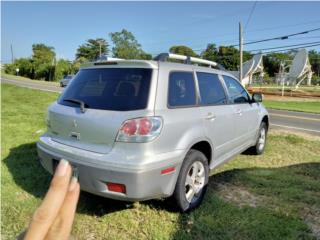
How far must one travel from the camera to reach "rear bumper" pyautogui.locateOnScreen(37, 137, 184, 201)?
2871mm

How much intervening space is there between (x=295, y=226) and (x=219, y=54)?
83.1 metres

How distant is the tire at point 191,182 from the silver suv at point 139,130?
0.04 ft

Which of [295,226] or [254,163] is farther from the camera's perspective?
[254,163]

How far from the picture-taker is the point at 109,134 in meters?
3.05

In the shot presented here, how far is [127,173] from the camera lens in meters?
2.86

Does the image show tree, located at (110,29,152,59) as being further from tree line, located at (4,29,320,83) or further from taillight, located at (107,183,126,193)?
taillight, located at (107,183,126,193)

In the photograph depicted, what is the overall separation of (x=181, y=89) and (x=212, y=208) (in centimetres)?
150

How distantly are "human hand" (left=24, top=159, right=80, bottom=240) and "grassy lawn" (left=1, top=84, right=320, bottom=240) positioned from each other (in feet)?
8.38

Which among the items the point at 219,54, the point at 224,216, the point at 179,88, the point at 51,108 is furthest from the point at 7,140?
the point at 219,54

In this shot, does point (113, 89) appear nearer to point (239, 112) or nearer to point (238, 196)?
point (238, 196)

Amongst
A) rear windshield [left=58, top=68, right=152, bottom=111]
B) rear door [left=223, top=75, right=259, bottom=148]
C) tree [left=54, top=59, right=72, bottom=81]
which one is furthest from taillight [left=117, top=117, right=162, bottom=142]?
tree [left=54, top=59, right=72, bottom=81]

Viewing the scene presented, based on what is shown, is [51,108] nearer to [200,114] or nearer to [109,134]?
[109,134]

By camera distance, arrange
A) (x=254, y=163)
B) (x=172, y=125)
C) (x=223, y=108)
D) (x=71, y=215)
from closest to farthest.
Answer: (x=71, y=215)
(x=172, y=125)
(x=223, y=108)
(x=254, y=163)

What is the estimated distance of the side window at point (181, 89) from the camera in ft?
11.2
